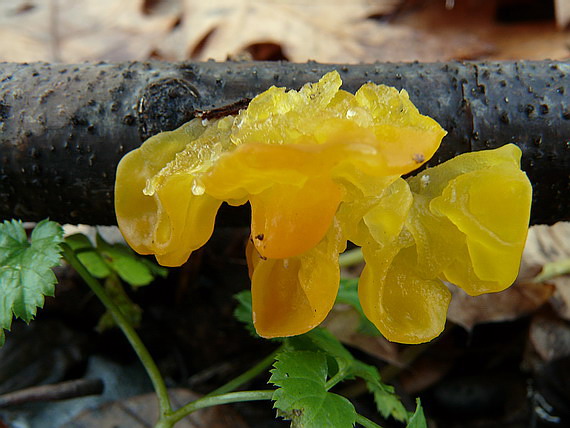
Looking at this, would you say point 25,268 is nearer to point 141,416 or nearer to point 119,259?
point 119,259

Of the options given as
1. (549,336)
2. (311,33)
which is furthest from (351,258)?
(311,33)

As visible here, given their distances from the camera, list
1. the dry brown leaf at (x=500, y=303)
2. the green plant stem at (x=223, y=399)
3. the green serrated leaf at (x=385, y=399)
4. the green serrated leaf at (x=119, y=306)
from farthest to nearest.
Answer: the dry brown leaf at (x=500, y=303), the green serrated leaf at (x=119, y=306), the green serrated leaf at (x=385, y=399), the green plant stem at (x=223, y=399)

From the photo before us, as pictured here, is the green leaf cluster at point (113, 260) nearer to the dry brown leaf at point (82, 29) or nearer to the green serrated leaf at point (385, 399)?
the green serrated leaf at point (385, 399)

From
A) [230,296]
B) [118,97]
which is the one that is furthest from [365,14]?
[118,97]

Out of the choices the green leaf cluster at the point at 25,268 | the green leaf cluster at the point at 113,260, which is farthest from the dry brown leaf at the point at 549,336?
the green leaf cluster at the point at 25,268

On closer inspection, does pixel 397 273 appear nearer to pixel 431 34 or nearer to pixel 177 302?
pixel 177 302

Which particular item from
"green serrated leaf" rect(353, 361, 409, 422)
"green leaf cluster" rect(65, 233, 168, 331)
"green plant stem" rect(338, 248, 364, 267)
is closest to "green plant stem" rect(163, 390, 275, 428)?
"green serrated leaf" rect(353, 361, 409, 422)
